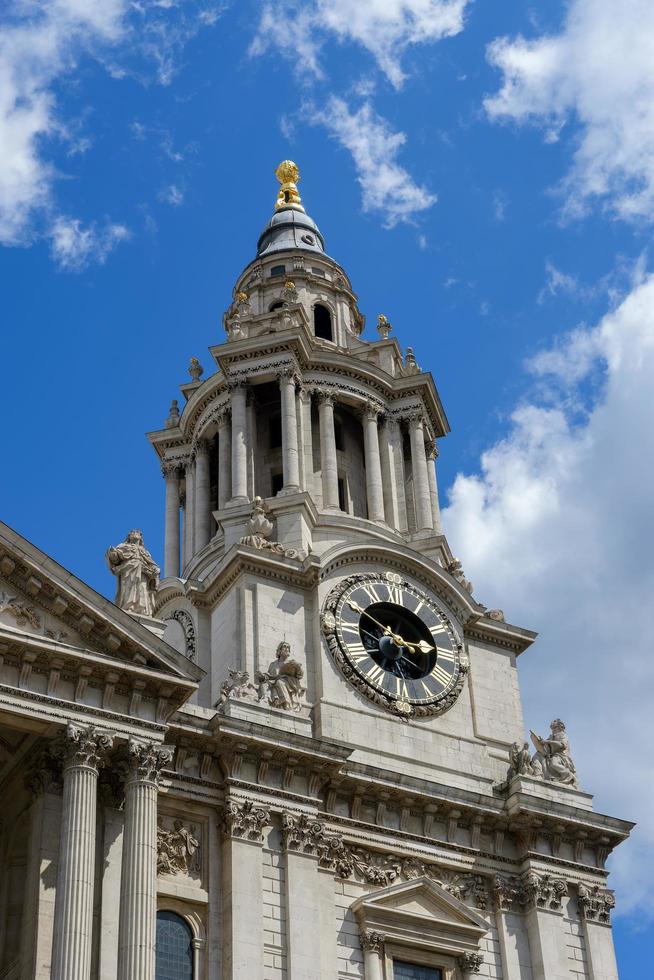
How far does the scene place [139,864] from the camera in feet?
106

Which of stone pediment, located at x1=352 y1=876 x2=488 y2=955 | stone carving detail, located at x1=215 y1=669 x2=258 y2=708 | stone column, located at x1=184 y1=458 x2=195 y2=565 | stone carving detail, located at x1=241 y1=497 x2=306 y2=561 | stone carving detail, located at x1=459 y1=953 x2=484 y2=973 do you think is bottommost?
stone carving detail, located at x1=459 y1=953 x2=484 y2=973

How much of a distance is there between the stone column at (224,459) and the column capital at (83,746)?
50.5 ft

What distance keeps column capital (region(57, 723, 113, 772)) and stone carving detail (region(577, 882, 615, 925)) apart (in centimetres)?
1368

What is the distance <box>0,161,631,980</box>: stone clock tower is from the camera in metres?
33.7

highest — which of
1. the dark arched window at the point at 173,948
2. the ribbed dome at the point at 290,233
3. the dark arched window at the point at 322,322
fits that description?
the ribbed dome at the point at 290,233

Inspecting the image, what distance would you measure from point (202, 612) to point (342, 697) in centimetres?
489

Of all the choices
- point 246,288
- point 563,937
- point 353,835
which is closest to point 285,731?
point 353,835

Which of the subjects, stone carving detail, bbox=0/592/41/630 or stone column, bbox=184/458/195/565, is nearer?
stone carving detail, bbox=0/592/41/630

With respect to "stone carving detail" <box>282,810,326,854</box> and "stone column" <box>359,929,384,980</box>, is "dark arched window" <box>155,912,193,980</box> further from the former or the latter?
"stone column" <box>359,929,384,980</box>

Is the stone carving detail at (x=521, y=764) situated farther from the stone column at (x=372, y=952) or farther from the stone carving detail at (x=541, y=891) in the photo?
the stone column at (x=372, y=952)

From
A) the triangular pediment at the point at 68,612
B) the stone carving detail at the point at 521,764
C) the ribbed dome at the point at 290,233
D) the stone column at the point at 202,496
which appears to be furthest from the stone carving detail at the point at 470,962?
the ribbed dome at the point at 290,233

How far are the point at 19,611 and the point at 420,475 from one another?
62.6 ft

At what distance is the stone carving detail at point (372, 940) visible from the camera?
3712 centimetres

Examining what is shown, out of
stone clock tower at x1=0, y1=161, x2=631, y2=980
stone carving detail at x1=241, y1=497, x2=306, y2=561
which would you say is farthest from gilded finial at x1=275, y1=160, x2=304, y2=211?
stone carving detail at x1=241, y1=497, x2=306, y2=561
